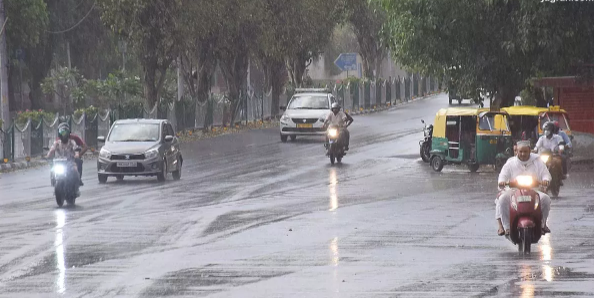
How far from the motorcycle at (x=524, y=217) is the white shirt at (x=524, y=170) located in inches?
9.8

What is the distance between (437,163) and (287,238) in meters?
16.2

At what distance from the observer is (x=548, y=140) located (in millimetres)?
26922

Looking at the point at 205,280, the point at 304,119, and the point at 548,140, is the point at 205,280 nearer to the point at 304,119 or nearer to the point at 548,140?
the point at 548,140

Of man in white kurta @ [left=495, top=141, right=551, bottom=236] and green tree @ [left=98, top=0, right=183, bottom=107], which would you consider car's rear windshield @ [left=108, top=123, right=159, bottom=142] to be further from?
man in white kurta @ [left=495, top=141, right=551, bottom=236]

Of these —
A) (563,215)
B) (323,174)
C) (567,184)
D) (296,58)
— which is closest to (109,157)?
(323,174)

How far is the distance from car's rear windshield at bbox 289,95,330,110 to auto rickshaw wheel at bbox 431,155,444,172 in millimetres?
14821

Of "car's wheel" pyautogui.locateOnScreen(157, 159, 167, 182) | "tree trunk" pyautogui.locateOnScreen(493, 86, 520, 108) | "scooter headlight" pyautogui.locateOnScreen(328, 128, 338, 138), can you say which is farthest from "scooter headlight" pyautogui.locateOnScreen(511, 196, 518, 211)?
"tree trunk" pyautogui.locateOnScreen(493, 86, 520, 108)

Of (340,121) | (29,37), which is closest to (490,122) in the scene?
(340,121)

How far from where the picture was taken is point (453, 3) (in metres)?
35.7

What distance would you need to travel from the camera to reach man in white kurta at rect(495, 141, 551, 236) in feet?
55.1

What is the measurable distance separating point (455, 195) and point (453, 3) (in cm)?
1048

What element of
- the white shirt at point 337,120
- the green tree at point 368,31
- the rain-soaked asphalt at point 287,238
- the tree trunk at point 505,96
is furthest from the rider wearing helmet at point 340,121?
the green tree at point 368,31

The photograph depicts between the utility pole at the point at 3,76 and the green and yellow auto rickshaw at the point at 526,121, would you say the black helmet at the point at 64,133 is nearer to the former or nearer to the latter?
the utility pole at the point at 3,76

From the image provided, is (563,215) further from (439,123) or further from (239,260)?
(439,123)
